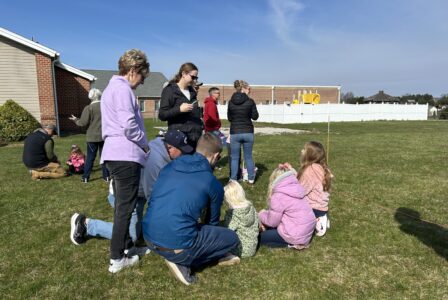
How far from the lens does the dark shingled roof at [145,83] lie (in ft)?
148

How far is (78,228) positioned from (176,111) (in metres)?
1.73

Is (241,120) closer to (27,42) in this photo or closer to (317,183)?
(317,183)

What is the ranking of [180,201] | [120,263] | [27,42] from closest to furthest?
1. [180,201]
2. [120,263]
3. [27,42]

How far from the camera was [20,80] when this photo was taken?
15555 millimetres

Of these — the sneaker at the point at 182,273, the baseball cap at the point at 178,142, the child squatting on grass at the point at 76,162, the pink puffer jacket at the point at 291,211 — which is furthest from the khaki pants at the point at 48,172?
the pink puffer jacket at the point at 291,211

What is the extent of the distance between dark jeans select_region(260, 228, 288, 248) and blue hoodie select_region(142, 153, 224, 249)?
100 centimetres

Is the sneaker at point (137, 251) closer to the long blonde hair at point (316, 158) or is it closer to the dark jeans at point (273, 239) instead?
the dark jeans at point (273, 239)

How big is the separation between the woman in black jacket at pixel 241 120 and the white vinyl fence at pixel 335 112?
2170cm

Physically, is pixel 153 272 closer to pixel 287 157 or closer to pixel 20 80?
pixel 287 157

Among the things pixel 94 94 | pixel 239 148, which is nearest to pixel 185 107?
pixel 239 148

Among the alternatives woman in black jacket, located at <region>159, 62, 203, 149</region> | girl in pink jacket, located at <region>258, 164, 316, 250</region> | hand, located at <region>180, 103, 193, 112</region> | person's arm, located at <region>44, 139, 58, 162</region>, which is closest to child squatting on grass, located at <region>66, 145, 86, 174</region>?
person's arm, located at <region>44, 139, 58, 162</region>

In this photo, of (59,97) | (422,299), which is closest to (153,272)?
(422,299)

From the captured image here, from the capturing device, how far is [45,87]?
52.2ft

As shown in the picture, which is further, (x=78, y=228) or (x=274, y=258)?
(x=78, y=228)
